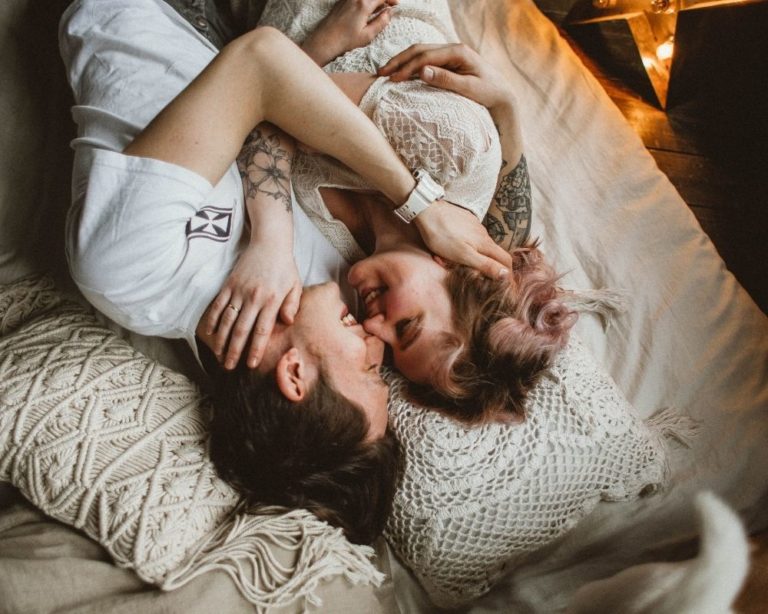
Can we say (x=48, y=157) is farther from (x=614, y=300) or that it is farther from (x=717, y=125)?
(x=717, y=125)

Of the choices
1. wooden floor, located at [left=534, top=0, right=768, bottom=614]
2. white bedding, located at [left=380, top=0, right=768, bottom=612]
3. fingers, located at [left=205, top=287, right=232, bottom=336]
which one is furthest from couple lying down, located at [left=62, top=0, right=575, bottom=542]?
wooden floor, located at [left=534, top=0, right=768, bottom=614]

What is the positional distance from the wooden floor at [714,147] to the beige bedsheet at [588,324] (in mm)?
357

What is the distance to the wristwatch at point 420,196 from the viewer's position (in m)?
1.02

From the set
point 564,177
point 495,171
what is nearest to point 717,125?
point 564,177

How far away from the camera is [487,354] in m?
0.96

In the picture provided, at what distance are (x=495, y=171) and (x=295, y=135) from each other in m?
0.38

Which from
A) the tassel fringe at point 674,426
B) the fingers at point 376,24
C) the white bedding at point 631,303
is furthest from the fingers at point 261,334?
the tassel fringe at point 674,426

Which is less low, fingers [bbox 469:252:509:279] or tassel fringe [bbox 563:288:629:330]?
fingers [bbox 469:252:509:279]

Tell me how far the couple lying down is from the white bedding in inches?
8.9

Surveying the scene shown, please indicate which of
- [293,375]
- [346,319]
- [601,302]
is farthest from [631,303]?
[293,375]

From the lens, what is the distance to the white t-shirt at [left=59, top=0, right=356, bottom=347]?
31.6 inches

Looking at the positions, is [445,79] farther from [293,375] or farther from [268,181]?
[293,375]

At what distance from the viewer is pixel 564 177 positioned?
1.36 meters

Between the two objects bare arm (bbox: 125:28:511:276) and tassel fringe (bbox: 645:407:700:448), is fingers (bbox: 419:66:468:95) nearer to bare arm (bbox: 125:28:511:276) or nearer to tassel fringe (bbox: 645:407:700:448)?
bare arm (bbox: 125:28:511:276)
